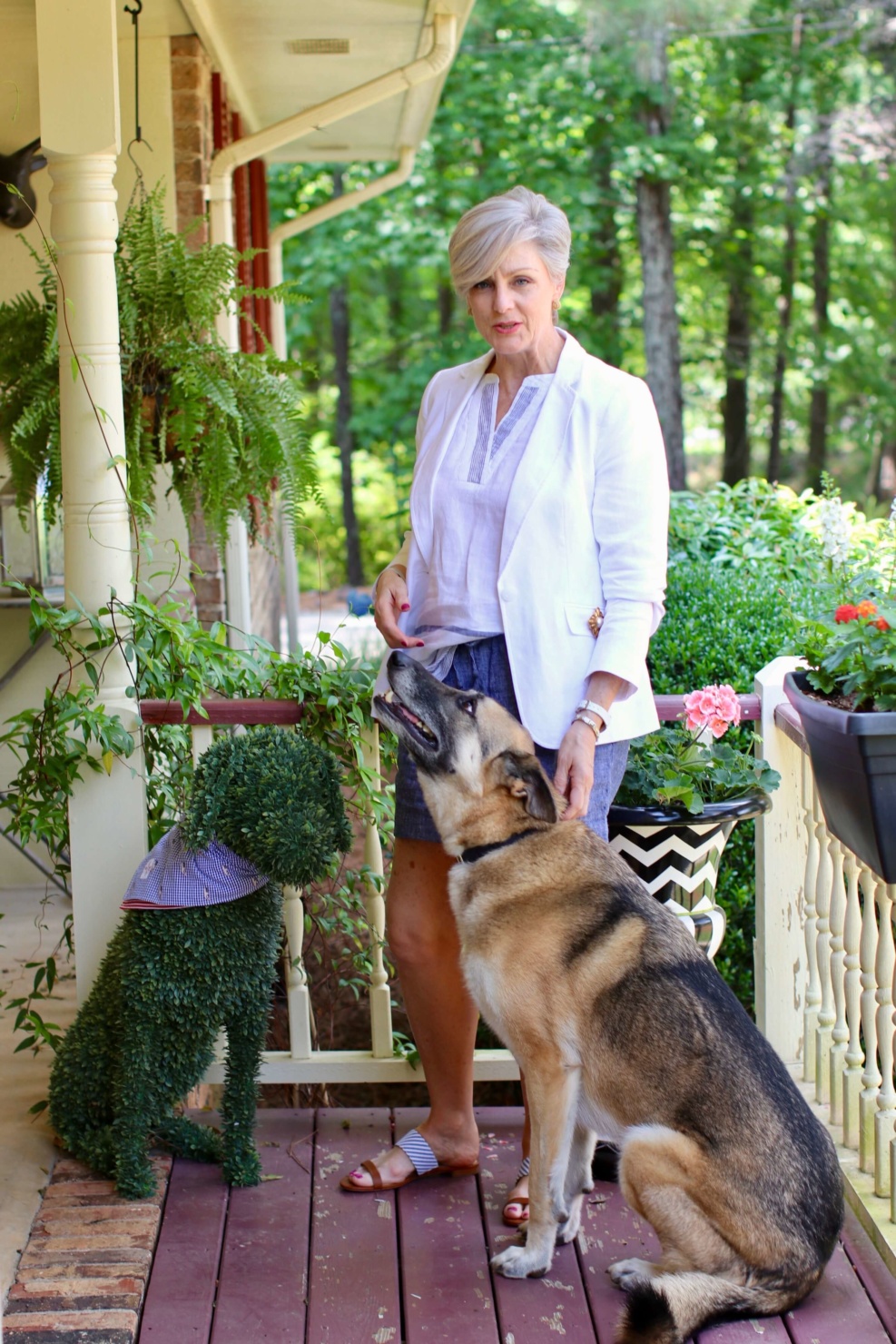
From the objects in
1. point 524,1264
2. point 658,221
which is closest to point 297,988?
point 524,1264

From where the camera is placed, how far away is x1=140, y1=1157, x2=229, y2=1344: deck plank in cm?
234

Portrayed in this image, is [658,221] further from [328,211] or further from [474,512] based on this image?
[474,512]

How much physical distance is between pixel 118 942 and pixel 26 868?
2401 mm

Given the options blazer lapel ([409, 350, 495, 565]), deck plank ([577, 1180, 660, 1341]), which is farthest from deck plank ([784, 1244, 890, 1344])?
blazer lapel ([409, 350, 495, 565])

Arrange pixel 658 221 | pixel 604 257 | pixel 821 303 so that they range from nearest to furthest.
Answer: pixel 658 221 < pixel 604 257 < pixel 821 303

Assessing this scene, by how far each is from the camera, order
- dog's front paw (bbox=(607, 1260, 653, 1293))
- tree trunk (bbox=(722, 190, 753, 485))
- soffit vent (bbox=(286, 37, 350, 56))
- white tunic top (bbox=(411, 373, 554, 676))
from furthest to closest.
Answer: tree trunk (bbox=(722, 190, 753, 485)), soffit vent (bbox=(286, 37, 350, 56)), white tunic top (bbox=(411, 373, 554, 676)), dog's front paw (bbox=(607, 1260, 653, 1293))

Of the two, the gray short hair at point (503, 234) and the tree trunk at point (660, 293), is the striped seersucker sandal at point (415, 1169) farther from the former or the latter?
the tree trunk at point (660, 293)

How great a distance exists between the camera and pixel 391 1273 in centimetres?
251

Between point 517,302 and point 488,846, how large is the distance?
3.43ft

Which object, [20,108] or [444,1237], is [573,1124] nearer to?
[444,1237]

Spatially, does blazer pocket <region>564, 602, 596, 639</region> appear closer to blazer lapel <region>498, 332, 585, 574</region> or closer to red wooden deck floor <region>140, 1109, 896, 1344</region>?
blazer lapel <region>498, 332, 585, 574</region>

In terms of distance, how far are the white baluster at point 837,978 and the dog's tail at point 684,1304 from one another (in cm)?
76

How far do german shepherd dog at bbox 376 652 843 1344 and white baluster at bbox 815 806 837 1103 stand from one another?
0.62 meters

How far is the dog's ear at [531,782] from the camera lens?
232 cm
